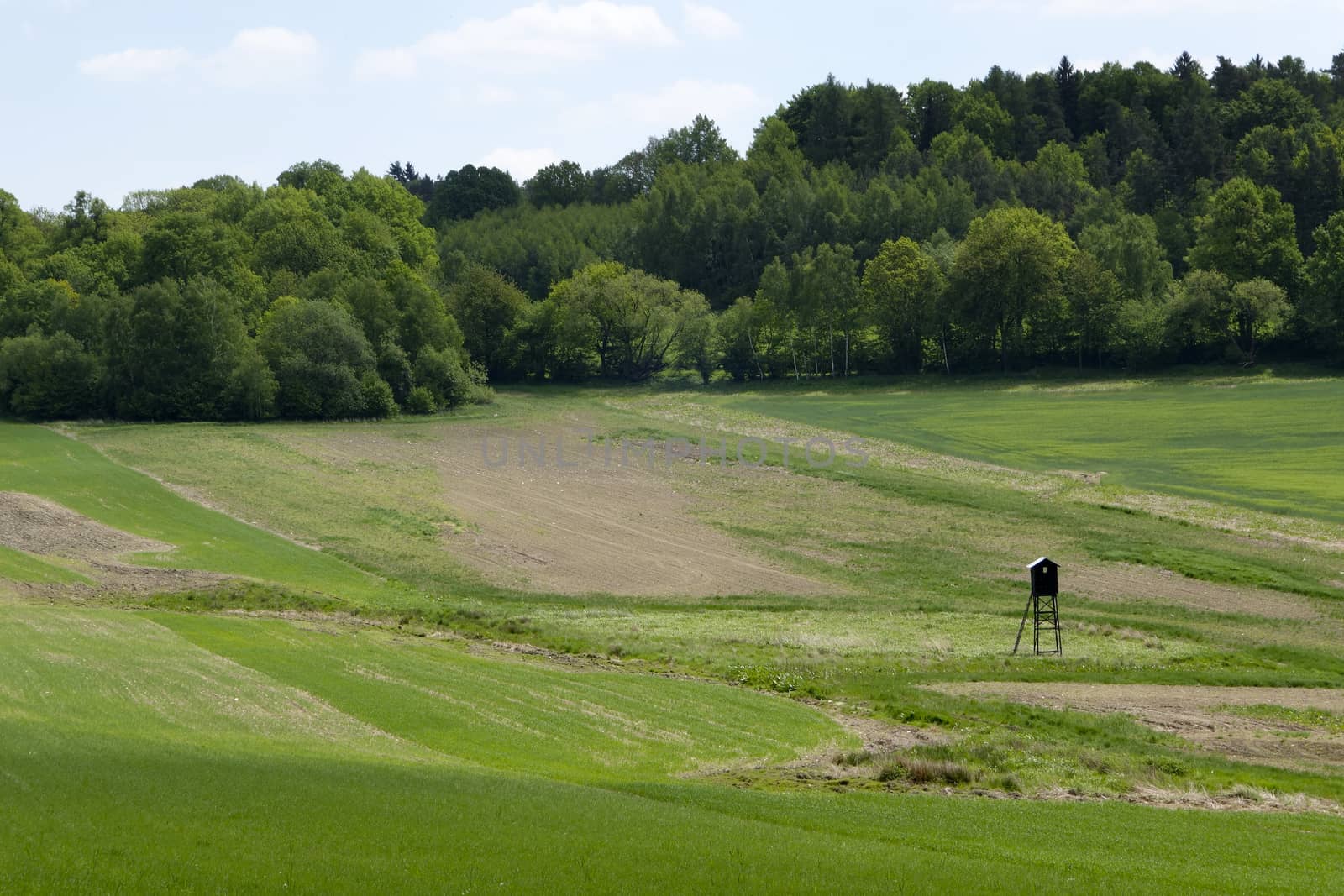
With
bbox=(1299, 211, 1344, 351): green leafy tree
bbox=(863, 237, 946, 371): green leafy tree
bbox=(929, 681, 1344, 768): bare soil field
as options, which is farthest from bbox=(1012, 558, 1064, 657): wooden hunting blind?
bbox=(863, 237, 946, 371): green leafy tree

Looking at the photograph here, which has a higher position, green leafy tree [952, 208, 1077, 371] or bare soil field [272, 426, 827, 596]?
green leafy tree [952, 208, 1077, 371]

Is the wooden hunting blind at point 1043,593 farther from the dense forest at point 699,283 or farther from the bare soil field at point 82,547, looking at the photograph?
the dense forest at point 699,283

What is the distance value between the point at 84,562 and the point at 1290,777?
127ft

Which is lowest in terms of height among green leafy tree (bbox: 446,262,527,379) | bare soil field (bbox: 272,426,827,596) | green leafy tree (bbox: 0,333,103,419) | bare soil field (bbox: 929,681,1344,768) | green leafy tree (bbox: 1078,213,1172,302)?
bare soil field (bbox: 929,681,1344,768)

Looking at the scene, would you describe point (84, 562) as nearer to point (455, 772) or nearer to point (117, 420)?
point (455, 772)

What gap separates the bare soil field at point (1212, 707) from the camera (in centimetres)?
2712

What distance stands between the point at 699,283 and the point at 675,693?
14980 cm

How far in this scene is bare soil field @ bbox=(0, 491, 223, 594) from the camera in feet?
138

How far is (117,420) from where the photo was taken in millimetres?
97938

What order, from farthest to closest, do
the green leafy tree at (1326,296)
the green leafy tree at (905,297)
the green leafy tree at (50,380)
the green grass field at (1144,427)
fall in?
the green leafy tree at (905,297)
the green leafy tree at (1326,296)
the green leafy tree at (50,380)
the green grass field at (1144,427)

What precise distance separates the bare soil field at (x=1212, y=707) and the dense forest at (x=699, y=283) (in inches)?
3079

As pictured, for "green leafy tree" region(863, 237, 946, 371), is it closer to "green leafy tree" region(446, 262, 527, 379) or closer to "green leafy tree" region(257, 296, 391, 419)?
"green leafy tree" region(446, 262, 527, 379)

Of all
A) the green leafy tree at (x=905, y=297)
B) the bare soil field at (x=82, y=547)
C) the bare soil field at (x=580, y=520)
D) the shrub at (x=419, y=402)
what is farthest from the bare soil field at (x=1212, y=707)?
the green leafy tree at (x=905, y=297)

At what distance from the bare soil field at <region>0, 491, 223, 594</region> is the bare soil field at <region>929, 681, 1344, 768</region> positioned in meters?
26.1
